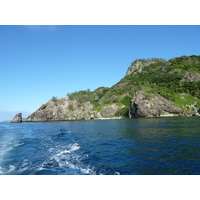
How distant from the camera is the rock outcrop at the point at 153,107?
13286 cm

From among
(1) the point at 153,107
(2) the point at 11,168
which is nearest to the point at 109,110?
(1) the point at 153,107

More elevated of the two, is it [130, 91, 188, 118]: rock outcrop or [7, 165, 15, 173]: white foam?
[130, 91, 188, 118]: rock outcrop

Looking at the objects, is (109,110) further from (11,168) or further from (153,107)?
(11,168)

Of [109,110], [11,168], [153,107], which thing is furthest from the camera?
[109,110]

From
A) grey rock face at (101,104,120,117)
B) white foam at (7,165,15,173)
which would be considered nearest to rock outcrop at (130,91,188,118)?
grey rock face at (101,104,120,117)

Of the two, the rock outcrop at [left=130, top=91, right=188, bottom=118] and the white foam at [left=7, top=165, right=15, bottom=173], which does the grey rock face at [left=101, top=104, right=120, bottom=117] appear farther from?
the white foam at [left=7, top=165, right=15, bottom=173]

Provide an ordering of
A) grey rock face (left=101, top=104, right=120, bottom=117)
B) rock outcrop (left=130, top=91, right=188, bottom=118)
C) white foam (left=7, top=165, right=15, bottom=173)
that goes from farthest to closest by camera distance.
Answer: grey rock face (left=101, top=104, right=120, bottom=117) → rock outcrop (left=130, top=91, right=188, bottom=118) → white foam (left=7, top=165, right=15, bottom=173)

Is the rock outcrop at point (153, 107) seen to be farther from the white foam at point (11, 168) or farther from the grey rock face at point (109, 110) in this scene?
the white foam at point (11, 168)

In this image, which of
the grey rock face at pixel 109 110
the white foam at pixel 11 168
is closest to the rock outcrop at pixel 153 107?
the grey rock face at pixel 109 110

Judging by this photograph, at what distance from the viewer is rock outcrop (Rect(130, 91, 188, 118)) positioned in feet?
436

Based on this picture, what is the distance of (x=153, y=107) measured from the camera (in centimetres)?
13962

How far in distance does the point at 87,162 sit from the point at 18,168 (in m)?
7.72

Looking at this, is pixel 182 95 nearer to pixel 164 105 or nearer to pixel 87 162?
pixel 164 105
